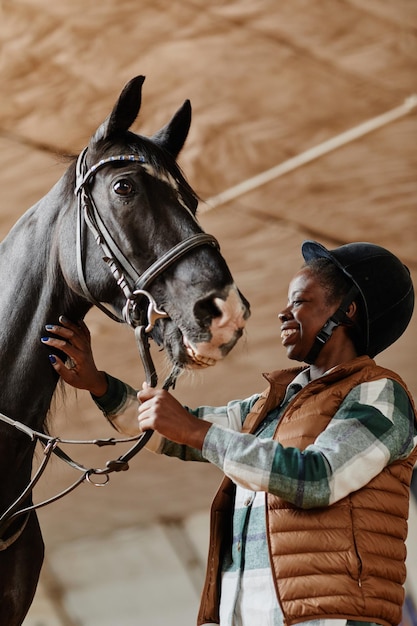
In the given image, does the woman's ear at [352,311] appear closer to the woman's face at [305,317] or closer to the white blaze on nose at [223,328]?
the woman's face at [305,317]

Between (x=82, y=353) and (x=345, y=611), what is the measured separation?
0.73m

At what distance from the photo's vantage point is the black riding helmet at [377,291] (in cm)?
187

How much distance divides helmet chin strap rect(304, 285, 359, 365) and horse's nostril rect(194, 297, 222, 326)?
314mm

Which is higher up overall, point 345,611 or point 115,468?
point 115,468

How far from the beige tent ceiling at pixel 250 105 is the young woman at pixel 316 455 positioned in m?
1.17

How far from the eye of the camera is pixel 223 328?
160 cm

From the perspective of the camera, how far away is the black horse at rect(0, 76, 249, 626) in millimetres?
1640

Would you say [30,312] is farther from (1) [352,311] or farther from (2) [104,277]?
(1) [352,311]

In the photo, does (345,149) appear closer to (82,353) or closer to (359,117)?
(359,117)

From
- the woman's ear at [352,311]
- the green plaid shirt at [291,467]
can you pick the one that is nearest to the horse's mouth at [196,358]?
the green plaid shirt at [291,467]

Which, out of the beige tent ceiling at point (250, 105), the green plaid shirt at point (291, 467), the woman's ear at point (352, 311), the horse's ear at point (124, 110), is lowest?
the green plaid shirt at point (291, 467)

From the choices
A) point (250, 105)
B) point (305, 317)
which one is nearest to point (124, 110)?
point (305, 317)

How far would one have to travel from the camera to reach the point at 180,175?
183 cm

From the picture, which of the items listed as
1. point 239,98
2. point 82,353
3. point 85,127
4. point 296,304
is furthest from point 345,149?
point 82,353
